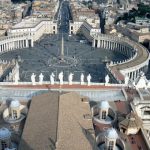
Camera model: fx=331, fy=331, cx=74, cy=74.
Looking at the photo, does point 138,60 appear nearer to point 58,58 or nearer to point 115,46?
point 115,46

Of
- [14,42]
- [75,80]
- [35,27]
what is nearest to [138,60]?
[75,80]

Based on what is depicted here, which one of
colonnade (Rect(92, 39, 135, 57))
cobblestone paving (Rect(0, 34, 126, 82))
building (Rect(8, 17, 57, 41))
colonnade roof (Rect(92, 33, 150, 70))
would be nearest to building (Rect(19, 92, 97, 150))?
cobblestone paving (Rect(0, 34, 126, 82))

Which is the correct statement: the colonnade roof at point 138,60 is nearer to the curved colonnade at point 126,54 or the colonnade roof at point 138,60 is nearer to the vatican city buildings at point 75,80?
the curved colonnade at point 126,54

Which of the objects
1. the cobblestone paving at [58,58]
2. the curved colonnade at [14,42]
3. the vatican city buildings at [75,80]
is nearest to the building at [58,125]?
the vatican city buildings at [75,80]

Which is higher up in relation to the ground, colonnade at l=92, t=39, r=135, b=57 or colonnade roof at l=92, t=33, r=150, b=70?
colonnade roof at l=92, t=33, r=150, b=70

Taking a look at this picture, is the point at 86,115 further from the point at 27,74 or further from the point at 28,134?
the point at 27,74

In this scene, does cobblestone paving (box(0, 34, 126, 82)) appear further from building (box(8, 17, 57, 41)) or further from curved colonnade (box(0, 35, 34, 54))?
building (box(8, 17, 57, 41))
